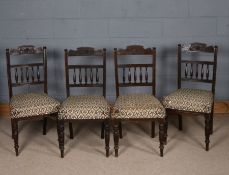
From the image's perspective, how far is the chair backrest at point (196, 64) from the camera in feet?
11.4

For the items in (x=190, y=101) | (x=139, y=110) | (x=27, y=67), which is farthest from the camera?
(x=27, y=67)

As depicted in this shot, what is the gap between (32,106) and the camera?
309 centimetres

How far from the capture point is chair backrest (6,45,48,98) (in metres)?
3.48

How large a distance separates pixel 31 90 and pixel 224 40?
7.55ft

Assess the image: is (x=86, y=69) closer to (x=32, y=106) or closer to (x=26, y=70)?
(x=26, y=70)

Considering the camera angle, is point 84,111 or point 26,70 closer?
point 84,111

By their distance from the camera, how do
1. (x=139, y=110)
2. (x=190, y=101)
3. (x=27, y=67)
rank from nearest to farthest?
1. (x=139, y=110)
2. (x=190, y=101)
3. (x=27, y=67)

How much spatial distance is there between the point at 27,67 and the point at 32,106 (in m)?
0.65

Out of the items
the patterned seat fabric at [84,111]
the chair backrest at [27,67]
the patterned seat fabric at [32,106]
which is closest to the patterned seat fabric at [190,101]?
the patterned seat fabric at [84,111]

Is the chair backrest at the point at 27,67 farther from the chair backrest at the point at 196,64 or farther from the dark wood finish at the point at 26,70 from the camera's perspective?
the chair backrest at the point at 196,64

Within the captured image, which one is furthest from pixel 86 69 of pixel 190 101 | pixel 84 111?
pixel 190 101

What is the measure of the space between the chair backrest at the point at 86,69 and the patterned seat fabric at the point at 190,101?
2.35 ft

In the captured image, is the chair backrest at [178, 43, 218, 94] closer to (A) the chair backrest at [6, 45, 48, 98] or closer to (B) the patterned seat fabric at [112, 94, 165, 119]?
(B) the patterned seat fabric at [112, 94, 165, 119]

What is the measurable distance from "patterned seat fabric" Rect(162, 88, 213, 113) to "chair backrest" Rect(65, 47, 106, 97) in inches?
28.3
